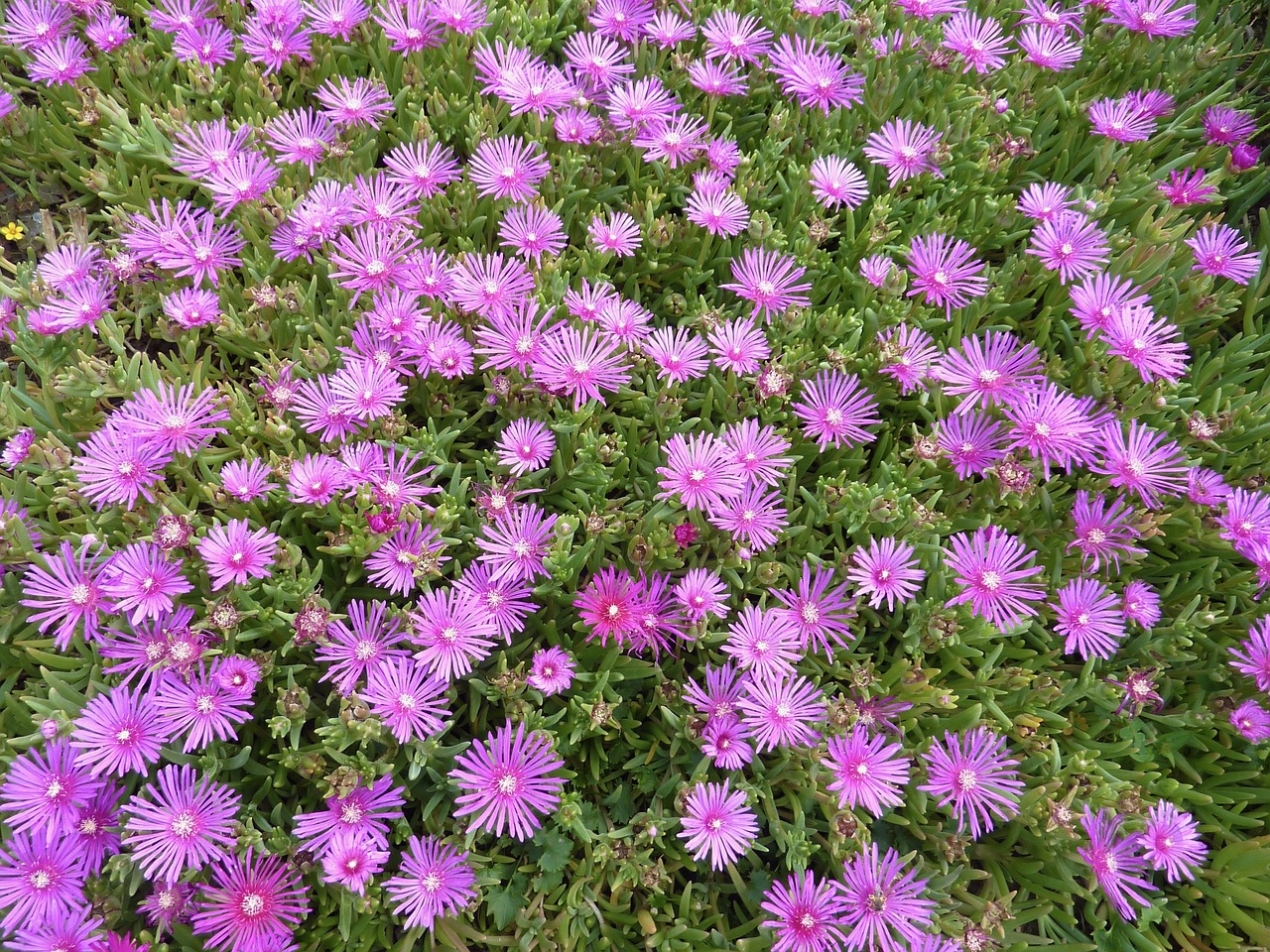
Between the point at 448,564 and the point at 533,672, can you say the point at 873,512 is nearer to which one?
the point at 533,672

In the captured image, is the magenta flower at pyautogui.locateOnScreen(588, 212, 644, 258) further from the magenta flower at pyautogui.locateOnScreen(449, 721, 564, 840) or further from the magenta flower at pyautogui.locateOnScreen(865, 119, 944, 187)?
the magenta flower at pyautogui.locateOnScreen(449, 721, 564, 840)

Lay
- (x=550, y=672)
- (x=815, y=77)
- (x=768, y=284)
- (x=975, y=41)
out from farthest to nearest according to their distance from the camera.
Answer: (x=975, y=41) → (x=815, y=77) → (x=768, y=284) → (x=550, y=672)

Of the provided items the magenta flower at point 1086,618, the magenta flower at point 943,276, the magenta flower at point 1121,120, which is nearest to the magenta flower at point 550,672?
the magenta flower at point 1086,618

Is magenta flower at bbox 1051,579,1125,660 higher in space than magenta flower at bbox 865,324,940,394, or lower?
lower

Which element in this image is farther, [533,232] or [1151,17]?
[1151,17]

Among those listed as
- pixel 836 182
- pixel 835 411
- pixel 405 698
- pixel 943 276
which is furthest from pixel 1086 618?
pixel 405 698

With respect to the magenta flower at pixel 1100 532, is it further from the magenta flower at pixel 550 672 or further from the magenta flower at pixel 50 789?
the magenta flower at pixel 50 789

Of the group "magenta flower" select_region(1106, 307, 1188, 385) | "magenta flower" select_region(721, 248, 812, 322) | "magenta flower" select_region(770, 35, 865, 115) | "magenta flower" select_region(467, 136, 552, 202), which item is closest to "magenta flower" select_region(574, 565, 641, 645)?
"magenta flower" select_region(721, 248, 812, 322)

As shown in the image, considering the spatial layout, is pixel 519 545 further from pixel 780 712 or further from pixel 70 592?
pixel 70 592
